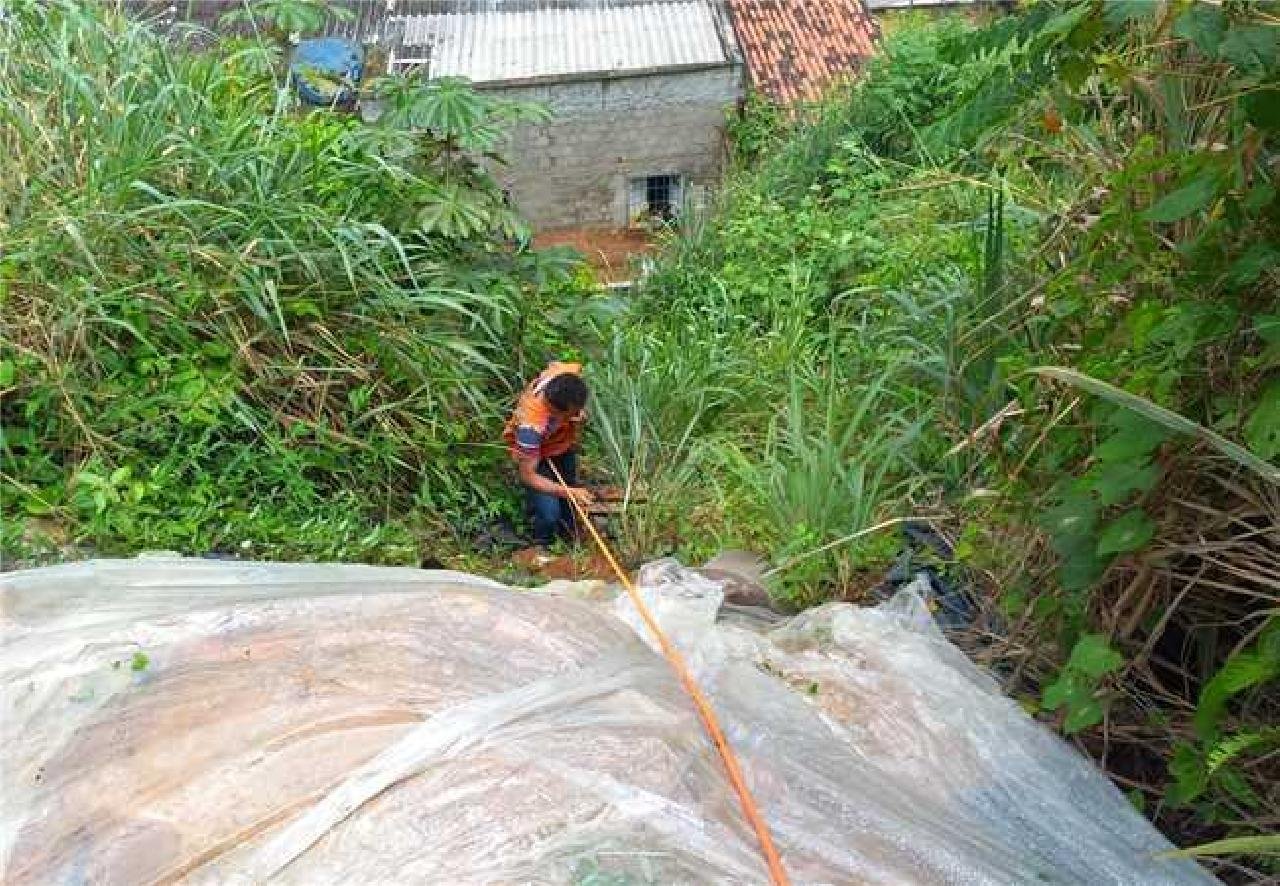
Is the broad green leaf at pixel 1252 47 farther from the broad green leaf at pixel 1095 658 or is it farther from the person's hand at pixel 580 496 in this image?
the person's hand at pixel 580 496

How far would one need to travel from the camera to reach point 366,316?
4777 millimetres

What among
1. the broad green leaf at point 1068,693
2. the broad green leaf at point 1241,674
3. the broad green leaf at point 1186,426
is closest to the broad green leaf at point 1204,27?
the broad green leaf at point 1186,426

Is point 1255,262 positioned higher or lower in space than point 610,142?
higher

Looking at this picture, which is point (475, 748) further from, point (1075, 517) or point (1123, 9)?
point (1123, 9)

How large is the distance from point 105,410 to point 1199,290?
346 centimetres

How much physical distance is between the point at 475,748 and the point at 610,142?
11.0 meters

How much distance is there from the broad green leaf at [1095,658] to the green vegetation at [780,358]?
0.02 m

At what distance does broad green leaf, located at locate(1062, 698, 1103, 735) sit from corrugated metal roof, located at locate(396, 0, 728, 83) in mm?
10070

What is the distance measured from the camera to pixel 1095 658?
2.49 meters

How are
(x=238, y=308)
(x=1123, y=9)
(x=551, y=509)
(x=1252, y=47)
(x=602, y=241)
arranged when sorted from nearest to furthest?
1. (x=1252, y=47)
2. (x=1123, y=9)
3. (x=238, y=308)
4. (x=551, y=509)
5. (x=602, y=241)

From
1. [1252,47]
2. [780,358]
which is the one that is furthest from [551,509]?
[1252,47]

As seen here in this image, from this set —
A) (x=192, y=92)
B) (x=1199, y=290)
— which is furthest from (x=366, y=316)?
(x=1199, y=290)

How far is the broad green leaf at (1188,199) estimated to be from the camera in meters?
2.20

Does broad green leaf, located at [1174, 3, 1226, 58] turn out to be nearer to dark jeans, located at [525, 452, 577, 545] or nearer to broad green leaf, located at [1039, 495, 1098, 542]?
broad green leaf, located at [1039, 495, 1098, 542]
